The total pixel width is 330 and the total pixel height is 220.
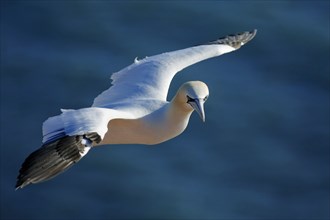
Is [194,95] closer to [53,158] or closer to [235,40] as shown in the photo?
[53,158]

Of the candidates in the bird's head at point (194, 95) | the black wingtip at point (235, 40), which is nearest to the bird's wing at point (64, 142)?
the bird's head at point (194, 95)

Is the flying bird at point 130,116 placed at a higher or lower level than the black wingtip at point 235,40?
lower

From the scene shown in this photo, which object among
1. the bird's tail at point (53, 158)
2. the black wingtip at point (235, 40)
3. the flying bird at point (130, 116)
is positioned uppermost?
the black wingtip at point (235, 40)

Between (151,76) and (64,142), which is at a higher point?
(151,76)

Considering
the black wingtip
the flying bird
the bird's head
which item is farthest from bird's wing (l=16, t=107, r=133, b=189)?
the black wingtip

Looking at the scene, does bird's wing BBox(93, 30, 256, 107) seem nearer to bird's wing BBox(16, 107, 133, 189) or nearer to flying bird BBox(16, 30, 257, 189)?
flying bird BBox(16, 30, 257, 189)

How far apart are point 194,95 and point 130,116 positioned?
0.81 meters

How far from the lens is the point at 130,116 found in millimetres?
14508

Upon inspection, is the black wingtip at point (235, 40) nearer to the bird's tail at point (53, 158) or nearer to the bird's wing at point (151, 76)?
the bird's wing at point (151, 76)

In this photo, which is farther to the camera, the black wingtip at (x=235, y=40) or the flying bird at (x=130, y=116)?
the black wingtip at (x=235, y=40)

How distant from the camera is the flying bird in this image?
12914 mm

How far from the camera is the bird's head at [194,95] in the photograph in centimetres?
1424

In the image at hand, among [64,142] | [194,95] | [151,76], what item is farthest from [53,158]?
[151,76]

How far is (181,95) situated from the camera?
14.5 metres
